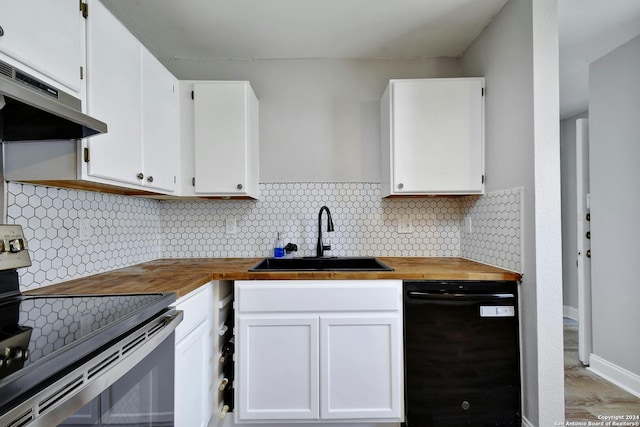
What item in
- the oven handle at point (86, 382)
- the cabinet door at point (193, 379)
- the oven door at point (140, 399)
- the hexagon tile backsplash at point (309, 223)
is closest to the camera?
the oven handle at point (86, 382)

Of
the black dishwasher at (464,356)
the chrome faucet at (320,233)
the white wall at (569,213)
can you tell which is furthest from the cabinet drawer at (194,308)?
the white wall at (569,213)

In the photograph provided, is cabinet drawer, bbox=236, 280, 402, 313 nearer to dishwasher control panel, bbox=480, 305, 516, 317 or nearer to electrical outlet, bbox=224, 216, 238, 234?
dishwasher control panel, bbox=480, 305, 516, 317

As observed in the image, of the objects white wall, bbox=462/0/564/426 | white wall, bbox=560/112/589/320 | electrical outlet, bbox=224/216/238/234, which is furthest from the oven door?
white wall, bbox=560/112/589/320

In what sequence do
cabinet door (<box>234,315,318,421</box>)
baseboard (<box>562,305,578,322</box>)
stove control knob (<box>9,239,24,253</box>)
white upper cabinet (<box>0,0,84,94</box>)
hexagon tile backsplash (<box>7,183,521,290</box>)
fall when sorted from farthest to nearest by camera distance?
baseboard (<box>562,305,578,322</box>)
hexagon tile backsplash (<box>7,183,521,290</box>)
cabinet door (<box>234,315,318,421</box>)
stove control knob (<box>9,239,24,253</box>)
white upper cabinet (<box>0,0,84,94</box>)

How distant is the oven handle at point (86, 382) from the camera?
550mm

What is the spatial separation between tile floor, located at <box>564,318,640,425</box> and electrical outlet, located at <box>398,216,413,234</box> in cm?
147

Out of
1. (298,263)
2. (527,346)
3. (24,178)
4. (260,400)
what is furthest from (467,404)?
(24,178)

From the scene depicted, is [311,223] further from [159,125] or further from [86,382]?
[86,382]

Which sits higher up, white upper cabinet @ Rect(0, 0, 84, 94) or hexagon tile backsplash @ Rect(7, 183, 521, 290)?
white upper cabinet @ Rect(0, 0, 84, 94)

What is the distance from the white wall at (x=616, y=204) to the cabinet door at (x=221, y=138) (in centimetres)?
266

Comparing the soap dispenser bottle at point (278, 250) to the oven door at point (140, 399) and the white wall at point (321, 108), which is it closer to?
the white wall at point (321, 108)

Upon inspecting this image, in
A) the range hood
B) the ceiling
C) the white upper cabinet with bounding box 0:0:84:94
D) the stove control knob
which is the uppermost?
the ceiling

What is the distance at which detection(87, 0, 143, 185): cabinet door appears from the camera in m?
1.14

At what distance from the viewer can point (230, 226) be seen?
2.19m
